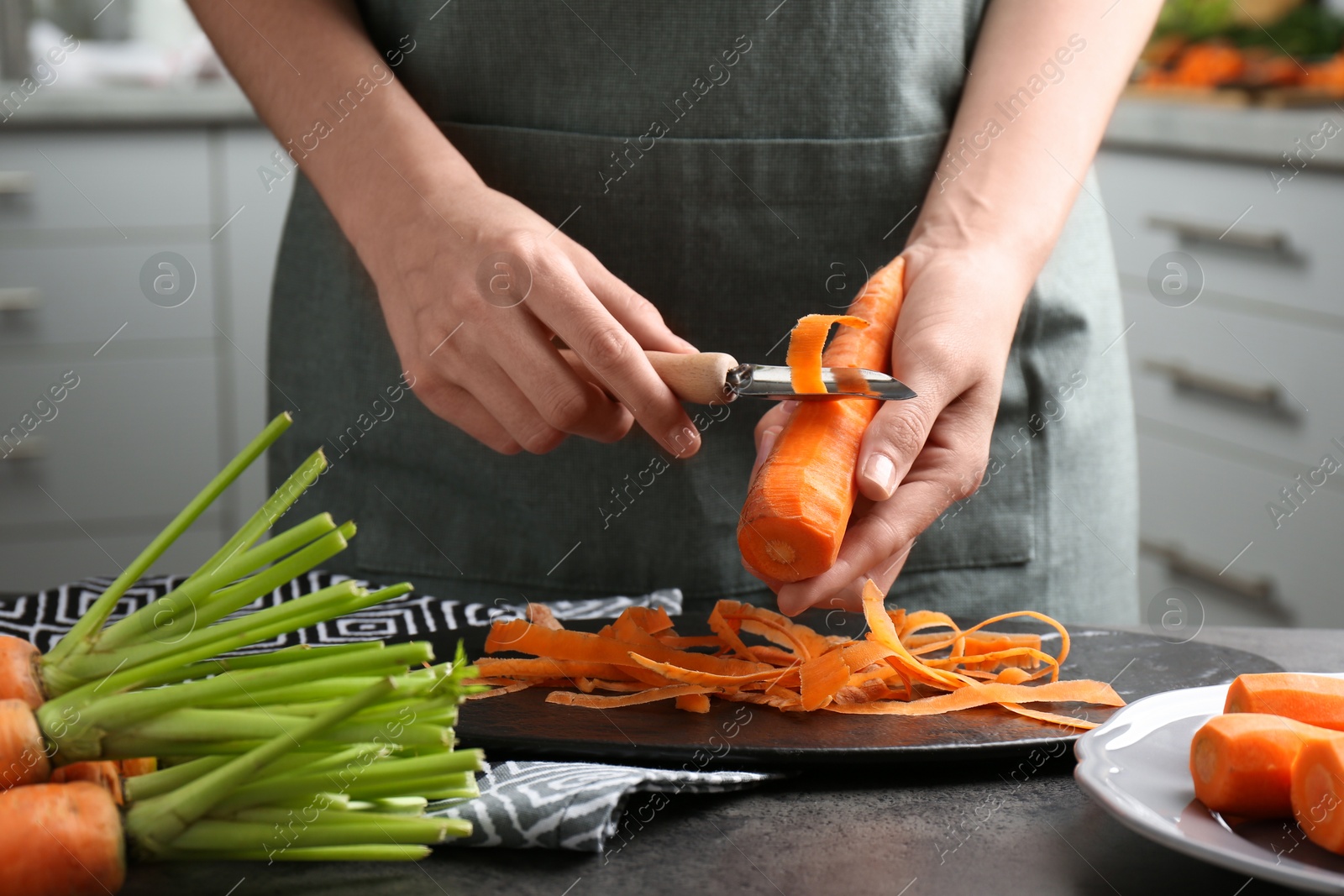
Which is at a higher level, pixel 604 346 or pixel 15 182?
pixel 15 182

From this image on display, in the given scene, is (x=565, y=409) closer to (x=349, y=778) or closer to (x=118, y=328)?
(x=349, y=778)

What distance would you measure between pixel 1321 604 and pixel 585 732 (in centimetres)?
193

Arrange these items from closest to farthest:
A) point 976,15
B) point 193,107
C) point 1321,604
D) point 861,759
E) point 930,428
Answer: point 861,759, point 930,428, point 976,15, point 1321,604, point 193,107

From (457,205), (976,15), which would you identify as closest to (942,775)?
(457,205)

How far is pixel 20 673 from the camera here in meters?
0.61

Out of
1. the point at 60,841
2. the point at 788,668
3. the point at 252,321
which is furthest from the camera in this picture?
the point at 252,321

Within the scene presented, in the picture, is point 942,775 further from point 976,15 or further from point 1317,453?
point 1317,453

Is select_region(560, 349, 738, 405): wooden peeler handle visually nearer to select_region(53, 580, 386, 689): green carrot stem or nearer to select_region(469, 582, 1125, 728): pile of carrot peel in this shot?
select_region(469, 582, 1125, 728): pile of carrot peel

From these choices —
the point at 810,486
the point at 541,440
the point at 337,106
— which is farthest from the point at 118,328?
the point at 810,486

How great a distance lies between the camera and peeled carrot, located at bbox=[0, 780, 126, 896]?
54 cm

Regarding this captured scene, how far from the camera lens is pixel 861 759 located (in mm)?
706

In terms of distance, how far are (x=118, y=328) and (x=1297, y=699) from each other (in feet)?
8.18

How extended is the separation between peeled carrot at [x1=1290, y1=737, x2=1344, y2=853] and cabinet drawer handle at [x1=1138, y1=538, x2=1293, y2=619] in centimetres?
197

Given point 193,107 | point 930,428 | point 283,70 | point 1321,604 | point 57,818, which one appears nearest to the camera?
point 57,818
